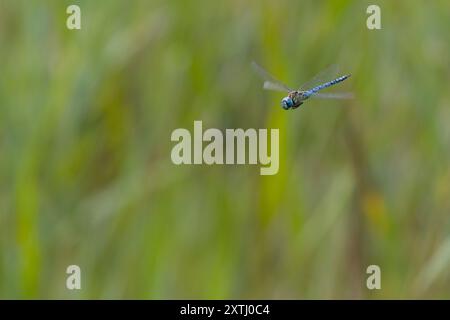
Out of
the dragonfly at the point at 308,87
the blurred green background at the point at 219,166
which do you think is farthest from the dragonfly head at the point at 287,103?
the blurred green background at the point at 219,166

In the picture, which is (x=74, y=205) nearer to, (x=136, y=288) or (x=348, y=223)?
(x=136, y=288)

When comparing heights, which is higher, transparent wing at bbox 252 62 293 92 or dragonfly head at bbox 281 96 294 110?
Result: transparent wing at bbox 252 62 293 92

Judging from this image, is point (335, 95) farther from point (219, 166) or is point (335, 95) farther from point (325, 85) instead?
point (219, 166)

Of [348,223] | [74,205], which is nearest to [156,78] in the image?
[74,205]

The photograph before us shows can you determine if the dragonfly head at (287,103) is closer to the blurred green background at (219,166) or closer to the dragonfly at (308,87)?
the dragonfly at (308,87)

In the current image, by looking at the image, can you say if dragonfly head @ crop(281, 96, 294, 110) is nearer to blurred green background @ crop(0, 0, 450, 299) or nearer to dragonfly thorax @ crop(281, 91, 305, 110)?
dragonfly thorax @ crop(281, 91, 305, 110)

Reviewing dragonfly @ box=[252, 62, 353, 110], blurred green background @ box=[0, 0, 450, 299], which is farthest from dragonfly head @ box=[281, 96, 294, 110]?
blurred green background @ box=[0, 0, 450, 299]
